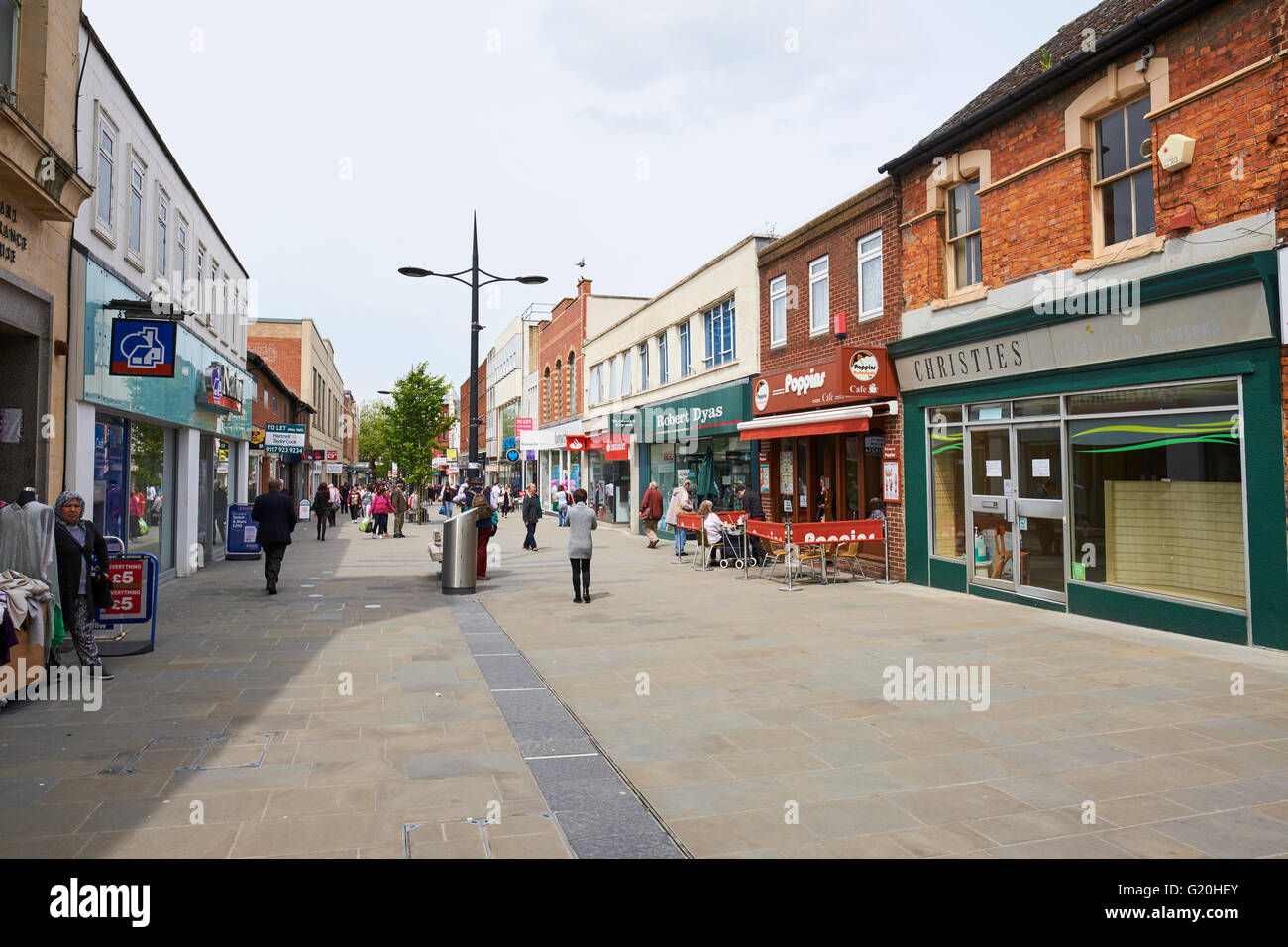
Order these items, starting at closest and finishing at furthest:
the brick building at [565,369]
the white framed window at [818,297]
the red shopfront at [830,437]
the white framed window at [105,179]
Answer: the white framed window at [105,179]
the red shopfront at [830,437]
the white framed window at [818,297]
the brick building at [565,369]

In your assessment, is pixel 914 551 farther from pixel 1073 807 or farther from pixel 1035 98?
pixel 1073 807

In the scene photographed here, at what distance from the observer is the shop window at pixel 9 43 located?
8633 mm

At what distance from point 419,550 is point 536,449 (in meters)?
22.5

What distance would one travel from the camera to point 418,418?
1441 inches

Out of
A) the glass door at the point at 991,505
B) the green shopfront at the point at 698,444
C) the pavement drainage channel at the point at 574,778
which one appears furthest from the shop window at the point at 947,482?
the pavement drainage channel at the point at 574,778

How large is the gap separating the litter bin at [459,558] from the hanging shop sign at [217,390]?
6863 millimetres

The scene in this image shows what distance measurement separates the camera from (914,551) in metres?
13.4

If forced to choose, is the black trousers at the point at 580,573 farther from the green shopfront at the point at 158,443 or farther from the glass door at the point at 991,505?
the green shopfront at the point at 158,443

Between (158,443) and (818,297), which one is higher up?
(818,297)

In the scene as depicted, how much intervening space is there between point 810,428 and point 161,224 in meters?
11.9

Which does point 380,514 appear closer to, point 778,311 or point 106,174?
point 778,311

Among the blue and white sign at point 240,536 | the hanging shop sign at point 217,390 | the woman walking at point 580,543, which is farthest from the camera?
the blue and white sign at point 240,536

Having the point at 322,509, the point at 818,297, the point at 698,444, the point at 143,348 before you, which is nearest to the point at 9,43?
the point at 143,348

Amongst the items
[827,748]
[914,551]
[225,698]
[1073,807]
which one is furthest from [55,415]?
[914,551]
